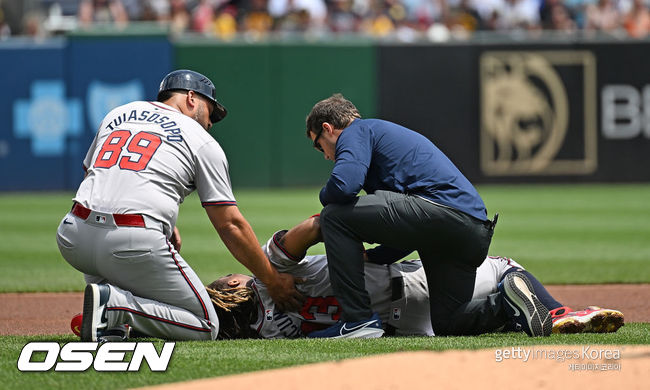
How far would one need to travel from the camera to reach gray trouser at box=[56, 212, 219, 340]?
4891 millimetres

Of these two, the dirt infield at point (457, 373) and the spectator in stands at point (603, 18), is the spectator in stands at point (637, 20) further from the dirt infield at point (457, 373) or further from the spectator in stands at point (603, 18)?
the dirt infield at point (457, 373)

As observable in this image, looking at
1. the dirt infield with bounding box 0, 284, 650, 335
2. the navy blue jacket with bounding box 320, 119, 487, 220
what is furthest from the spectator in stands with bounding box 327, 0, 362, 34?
the navy blue jacket with bounding box 320, 119, 487, 220

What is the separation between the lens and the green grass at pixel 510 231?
8.67 metres

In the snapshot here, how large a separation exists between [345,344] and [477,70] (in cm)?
1320

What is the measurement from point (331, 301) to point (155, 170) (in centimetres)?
120

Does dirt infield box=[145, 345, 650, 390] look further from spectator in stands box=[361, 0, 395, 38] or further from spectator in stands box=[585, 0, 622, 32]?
spectator in stands box=[585, 0, 622, 32]

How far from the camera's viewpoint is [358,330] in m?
5.10

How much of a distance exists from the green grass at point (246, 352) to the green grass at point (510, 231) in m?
3.03

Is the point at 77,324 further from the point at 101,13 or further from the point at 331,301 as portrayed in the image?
the point at 101,13

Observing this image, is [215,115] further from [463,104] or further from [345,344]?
[463,104]

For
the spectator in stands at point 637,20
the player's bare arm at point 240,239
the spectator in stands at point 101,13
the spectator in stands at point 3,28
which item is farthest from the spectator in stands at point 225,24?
the player's bare arm at point 240,239

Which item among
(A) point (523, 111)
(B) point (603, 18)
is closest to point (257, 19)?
(A) point (523, 111)

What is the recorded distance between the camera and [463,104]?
17.5 m

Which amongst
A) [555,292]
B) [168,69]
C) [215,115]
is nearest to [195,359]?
[215,115]
